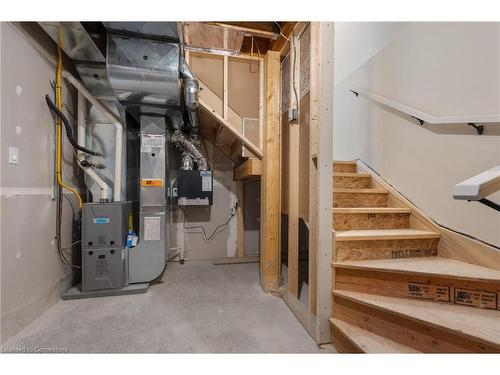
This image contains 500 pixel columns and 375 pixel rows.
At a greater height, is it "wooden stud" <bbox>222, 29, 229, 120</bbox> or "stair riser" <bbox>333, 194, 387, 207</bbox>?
"wooden stud" <bbox>222, 29, 229, 120</bbox>

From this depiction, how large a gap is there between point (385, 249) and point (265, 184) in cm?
121

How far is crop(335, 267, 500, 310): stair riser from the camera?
1279 millimetres

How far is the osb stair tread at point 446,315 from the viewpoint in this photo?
105 centimetres

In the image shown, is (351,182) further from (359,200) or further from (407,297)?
(407,297)

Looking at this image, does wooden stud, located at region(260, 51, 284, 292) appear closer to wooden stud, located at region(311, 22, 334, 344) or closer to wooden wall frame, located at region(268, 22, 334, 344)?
wooden wall frame, located at region(268, 22, 334, 344)

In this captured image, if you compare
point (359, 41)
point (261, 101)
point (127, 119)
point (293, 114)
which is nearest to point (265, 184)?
point (293, 114)

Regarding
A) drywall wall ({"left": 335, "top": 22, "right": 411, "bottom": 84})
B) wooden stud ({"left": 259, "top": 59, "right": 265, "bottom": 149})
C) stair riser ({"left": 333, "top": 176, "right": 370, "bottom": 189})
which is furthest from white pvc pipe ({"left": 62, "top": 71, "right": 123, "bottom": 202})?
drywall wall ({"left": 335, "top": 22, "right": 411, "bottom": 84})

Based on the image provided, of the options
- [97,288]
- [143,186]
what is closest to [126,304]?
[97,288]

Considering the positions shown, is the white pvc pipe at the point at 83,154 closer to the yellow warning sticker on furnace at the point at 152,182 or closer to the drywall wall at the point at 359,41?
the yellow warning sticker on furnace at the point at 152,182

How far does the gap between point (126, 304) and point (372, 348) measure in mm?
1979

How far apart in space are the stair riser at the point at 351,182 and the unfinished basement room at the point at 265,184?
0.04 metres

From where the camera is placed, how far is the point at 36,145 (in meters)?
1.86

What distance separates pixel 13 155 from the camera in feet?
5.33

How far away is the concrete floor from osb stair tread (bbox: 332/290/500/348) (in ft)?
1.48
